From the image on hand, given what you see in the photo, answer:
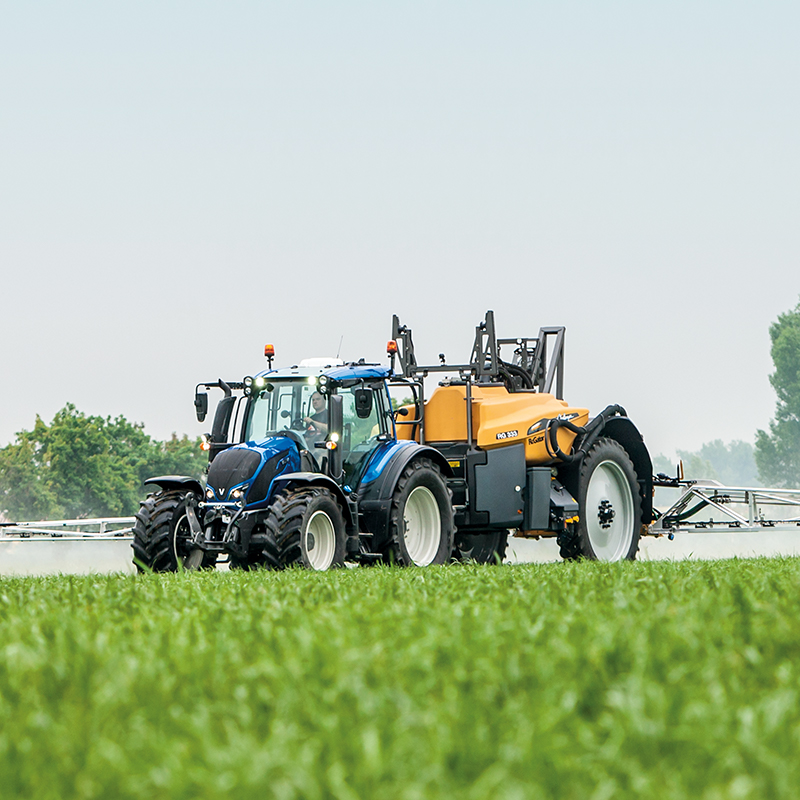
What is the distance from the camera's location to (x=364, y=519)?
1302cm

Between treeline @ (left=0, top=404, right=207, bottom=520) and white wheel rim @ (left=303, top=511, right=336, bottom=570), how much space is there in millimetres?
68409

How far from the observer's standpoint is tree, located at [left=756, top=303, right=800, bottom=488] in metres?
93.5

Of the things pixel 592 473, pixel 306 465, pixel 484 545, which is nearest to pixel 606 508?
pixel 592 473

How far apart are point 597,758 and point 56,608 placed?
3.73 meters

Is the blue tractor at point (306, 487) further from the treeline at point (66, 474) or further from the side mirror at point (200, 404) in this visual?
the treeline at point (66, 474)

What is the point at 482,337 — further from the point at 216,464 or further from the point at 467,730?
the point at 467,730

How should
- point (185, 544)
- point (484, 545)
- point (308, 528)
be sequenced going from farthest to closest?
point (484, 545), point (185, 544), point (308, 528)

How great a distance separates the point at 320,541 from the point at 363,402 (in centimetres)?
158

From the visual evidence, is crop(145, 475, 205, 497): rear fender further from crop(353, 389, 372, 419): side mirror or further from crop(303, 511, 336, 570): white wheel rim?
crop(353, 389, 372, 419): side mirror

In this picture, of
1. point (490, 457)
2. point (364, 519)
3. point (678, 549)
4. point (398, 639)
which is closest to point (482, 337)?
point (490, 457)

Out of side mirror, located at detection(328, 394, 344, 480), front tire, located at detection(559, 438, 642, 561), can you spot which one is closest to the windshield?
side mirror, located at detection(328, 394, 344, 480)

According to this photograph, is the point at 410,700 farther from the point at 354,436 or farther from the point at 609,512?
the point at 609,512

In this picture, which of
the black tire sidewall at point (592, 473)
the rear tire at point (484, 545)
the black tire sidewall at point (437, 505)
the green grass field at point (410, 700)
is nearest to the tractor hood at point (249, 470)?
the black tire sidewall at point (437, 505)

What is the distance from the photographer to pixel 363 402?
1255 cm
